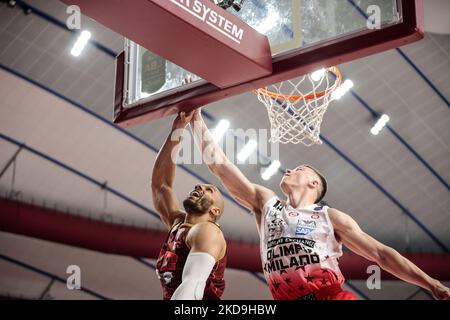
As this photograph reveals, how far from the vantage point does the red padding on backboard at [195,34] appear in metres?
6.24

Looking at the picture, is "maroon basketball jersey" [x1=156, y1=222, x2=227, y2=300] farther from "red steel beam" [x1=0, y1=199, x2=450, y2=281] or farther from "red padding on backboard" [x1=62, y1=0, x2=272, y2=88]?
"red steel beam" [x1=0, y1=199, x2=450, y2=281]

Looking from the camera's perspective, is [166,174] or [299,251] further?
[166,174]

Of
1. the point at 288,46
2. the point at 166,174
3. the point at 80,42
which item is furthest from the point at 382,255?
the point at 80,42

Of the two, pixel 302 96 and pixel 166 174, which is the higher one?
pixel 302 96

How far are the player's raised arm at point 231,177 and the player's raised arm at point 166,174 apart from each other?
17cm

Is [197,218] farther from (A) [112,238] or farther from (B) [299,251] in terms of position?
(A) [112,238]

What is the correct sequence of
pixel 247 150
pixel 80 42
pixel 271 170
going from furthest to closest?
pixel 271 170 < pixel 247 150 < pixel 80 42

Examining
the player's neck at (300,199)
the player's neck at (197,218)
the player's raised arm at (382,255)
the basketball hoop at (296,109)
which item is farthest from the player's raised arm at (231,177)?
the basketball hoop at (296,109)

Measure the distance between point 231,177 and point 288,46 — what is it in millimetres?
1235

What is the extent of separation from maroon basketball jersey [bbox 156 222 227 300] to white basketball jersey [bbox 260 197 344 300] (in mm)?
414

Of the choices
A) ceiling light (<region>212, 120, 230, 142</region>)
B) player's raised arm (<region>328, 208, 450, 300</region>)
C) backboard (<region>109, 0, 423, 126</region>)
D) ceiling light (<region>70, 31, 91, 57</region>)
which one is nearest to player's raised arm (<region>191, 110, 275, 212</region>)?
Answer: backboard (<region>109, 0, 423, 126</region>)

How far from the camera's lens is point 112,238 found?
1706 cm

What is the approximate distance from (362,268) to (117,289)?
629cm
